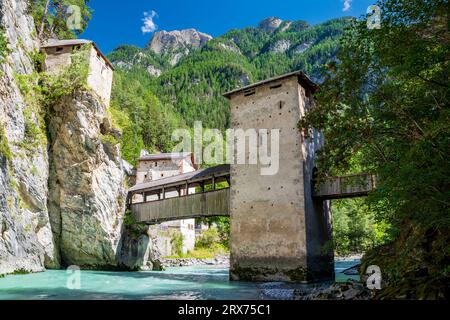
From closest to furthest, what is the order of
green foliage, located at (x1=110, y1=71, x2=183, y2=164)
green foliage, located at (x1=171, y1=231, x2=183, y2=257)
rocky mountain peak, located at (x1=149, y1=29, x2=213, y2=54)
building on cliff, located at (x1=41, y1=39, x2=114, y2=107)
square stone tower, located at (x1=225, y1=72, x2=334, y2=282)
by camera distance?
square stone tower, located at (x1=225, y1=72, x2=334, y2=282)
building on cliff, located at (x1=41, y1=39, x2=114, y2=107)
green foliage, located at (x1=171, y1=231, x2=183, y2=257)
green foliage, located at (x1=110, y1=71, x2=183, y2=164)
rocky mountain peak, located at (x1=149, y1=29, x2=213, y2=54)

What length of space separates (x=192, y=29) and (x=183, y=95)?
275 feet

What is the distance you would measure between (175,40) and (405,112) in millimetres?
147784

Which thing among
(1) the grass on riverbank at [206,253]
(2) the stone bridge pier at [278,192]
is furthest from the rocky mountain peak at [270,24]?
(2) the stone bridge pier at [278,192]

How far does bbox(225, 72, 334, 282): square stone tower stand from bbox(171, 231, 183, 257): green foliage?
54.9 feet

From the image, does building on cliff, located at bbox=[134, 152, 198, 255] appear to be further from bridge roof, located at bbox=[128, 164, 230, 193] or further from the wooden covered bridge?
the wooden covered bridge

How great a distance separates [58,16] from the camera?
84.7 feet

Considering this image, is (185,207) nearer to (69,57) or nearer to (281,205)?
(281,205)

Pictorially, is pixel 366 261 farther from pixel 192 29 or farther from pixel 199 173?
pixel 192 29

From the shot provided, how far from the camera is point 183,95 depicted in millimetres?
83562

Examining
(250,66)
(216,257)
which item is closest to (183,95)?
(250,66)

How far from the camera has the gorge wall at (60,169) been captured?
15.6 m

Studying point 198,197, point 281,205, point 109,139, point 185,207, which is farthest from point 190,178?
point 281,205

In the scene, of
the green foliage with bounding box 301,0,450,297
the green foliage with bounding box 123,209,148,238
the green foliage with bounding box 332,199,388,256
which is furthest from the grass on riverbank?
the green foliage with bounding box 301,0,450,297

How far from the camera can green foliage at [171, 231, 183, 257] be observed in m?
30.8
